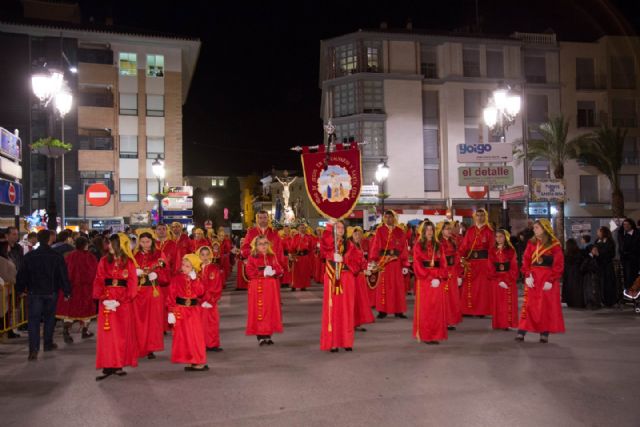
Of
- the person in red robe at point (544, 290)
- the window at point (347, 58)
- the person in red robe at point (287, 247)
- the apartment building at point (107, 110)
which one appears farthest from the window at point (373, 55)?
the person in red robe at point (544, 290)

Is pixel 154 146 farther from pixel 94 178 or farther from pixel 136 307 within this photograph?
pixel 136 307

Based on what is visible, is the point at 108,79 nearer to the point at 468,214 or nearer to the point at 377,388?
the point at 468,214

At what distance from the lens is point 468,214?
4216 cm

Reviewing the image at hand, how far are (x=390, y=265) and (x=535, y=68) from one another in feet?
118

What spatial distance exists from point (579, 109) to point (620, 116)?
10.7 feet

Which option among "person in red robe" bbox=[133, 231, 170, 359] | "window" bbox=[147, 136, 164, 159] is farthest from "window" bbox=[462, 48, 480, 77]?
"person in red robe" bbox=[133, 231, 170, 359]

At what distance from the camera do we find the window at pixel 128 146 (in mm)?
41531

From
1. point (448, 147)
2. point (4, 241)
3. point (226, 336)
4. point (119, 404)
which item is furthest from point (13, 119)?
point (119, 404)

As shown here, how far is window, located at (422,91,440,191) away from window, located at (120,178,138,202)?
66.7 feet

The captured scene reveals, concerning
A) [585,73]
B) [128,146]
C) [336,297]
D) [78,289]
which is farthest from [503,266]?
[585,73]

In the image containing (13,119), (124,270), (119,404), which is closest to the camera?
(119,404)

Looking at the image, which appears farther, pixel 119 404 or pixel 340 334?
pixel 340 334

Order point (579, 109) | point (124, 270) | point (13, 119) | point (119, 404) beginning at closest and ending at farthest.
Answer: point (119, 404) < point (124, 270) < point (13, 119) < point (579, 109)

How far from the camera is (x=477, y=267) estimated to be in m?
12.5
